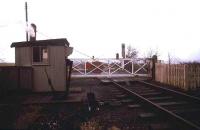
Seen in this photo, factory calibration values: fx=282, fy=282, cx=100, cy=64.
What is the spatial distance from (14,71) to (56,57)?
2.01 metres

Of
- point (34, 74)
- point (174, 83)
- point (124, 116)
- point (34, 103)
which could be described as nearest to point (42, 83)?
point (34, 74)

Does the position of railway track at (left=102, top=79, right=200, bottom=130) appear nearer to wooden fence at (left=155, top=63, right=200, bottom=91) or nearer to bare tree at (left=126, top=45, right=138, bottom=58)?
wooden fence at (left=155, top=63, right=200, bottom=91)

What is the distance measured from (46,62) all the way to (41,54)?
1.49ft

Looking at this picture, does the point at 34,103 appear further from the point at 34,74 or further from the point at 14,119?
the point at 34,74

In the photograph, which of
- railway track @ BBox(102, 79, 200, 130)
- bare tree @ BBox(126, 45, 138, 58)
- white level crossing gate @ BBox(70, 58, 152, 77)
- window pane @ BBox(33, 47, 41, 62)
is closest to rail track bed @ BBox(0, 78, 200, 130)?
railway track @ BBox(102, 79, 200, 130)

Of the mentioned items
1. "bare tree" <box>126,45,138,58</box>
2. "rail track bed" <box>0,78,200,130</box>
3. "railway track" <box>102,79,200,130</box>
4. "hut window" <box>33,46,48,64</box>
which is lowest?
"rail track bed" <box>0,78,200,130</box>

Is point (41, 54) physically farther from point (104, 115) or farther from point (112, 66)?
point (112, 66)

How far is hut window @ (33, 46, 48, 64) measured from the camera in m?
13.3

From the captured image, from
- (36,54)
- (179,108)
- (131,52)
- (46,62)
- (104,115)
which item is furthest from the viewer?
(131,52)

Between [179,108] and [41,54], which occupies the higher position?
[41,54]

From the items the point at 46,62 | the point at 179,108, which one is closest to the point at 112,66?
the point at 46,62

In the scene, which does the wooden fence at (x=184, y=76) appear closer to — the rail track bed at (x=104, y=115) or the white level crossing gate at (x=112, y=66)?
the rail track bed at (x=104, y=115)

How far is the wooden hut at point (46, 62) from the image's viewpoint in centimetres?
1323

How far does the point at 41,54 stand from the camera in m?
13.4
